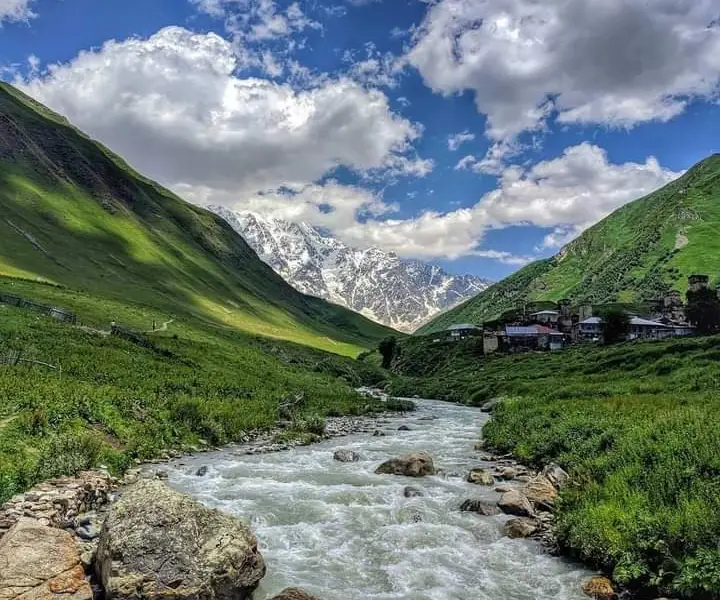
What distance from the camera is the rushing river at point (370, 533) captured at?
1516cm

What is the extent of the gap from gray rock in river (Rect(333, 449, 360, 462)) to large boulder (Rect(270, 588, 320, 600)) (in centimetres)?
1836

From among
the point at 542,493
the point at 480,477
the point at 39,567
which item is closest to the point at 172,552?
the point at 39,567

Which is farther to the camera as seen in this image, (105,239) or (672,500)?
(105,239)

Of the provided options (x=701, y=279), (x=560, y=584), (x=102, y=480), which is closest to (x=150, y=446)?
(x=102, y=480)

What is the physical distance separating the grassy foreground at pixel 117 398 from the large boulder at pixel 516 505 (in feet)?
56.1

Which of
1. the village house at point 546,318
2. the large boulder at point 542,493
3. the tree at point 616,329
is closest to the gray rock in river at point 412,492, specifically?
the large boulder at point 542,493

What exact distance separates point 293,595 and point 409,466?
14993mm

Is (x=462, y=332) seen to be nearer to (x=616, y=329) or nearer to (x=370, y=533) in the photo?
(x=616, y=329)

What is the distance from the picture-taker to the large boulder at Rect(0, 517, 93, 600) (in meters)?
11.3

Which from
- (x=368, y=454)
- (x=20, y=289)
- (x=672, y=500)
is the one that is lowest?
(x=368, y=454)

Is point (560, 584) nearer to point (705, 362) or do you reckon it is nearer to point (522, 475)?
point (522, 475)

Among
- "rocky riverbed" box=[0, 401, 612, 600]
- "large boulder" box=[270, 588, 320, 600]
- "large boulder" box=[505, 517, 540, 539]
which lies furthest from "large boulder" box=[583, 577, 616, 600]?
"large boulder" box=[270, 588, 320, 600]

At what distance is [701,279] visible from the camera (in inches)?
6033

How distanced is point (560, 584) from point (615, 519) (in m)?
2.77
